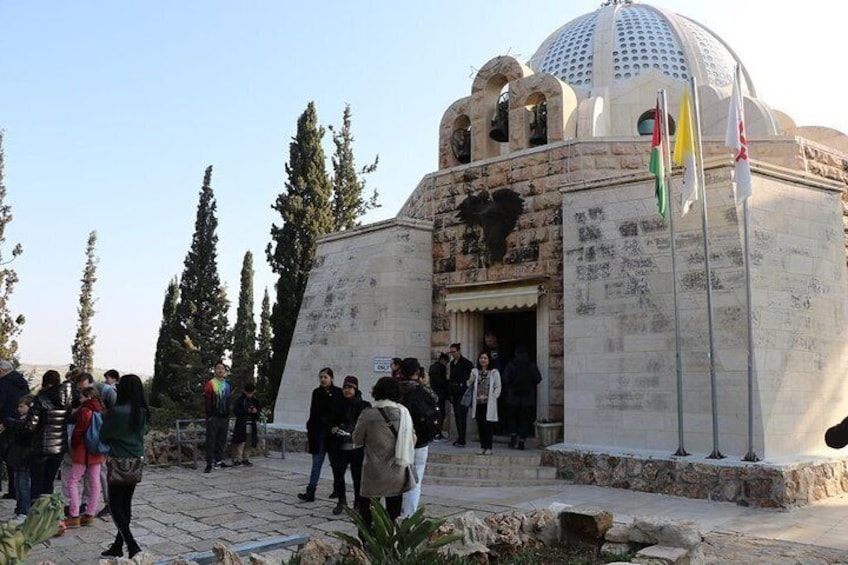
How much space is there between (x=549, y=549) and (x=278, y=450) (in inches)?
288

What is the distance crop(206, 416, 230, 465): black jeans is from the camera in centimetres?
879

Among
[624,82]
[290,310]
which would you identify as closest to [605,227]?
[624,82]

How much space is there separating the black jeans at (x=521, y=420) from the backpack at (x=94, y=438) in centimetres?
532

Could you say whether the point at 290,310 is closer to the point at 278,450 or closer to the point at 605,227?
the point at 278,450

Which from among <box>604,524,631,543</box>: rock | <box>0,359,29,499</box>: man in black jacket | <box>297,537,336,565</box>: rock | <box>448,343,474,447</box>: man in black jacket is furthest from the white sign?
<box>297,537,336,565</box>: rock

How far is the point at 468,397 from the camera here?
8945 millimetres

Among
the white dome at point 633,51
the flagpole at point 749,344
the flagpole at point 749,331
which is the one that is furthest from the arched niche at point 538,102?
the flagpole at point 749,344

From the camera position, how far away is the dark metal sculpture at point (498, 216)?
10.1 meters

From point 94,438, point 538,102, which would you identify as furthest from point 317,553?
point 538,102

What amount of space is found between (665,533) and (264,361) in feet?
57.4

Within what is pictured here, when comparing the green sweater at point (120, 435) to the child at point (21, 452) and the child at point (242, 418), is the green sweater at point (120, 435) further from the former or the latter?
the child at point (242, 418)

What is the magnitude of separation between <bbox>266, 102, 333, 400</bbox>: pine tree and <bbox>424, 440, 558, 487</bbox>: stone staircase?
9.62 m

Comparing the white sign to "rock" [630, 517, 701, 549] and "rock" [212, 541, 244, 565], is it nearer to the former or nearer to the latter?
"rock" [630, 517, 701, 549]

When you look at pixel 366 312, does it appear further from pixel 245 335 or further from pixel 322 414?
pixel 245 335
